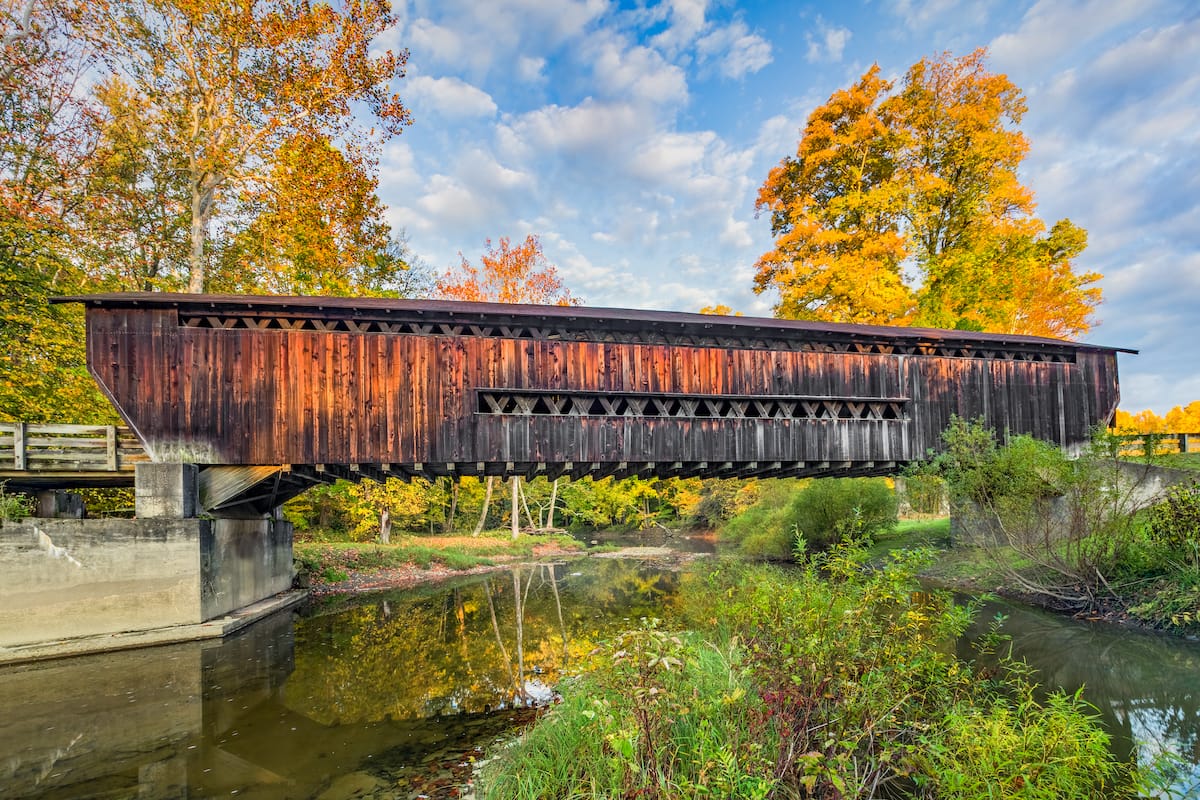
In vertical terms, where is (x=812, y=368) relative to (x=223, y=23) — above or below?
below

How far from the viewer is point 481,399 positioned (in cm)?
1052

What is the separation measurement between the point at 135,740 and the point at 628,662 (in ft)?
18.2

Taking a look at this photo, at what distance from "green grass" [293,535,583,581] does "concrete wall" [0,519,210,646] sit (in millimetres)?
5475

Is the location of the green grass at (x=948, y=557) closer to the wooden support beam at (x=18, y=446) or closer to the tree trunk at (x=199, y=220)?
the wooden support beam at (x=18, y=446)

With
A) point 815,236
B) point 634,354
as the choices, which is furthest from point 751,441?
point 815,236

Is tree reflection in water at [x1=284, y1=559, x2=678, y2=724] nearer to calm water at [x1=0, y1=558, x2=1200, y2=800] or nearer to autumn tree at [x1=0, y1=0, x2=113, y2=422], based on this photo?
calm water at [x1=0, y1=558, x2=1200, y2=800]

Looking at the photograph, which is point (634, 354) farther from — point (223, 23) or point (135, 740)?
point (223, 23)

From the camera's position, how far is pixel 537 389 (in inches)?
411

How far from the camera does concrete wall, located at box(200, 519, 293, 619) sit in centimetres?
923

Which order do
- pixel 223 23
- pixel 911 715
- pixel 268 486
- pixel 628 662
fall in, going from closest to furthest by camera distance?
pixel 628 662 < pixel 911 715 < pixel 268 486 < pixel 223 23

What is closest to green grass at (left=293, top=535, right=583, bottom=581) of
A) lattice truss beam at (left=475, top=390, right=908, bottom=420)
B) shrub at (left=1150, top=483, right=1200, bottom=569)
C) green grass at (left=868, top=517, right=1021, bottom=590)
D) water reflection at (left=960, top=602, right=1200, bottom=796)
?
lattice truss beam at (left=475, top=390, right=908, bottom=420)

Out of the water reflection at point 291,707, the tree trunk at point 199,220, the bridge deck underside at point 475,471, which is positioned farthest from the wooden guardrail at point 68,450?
the tree trunk at point 199,220

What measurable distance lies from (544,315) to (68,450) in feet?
30.0

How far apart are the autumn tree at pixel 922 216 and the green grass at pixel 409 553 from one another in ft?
47.4
